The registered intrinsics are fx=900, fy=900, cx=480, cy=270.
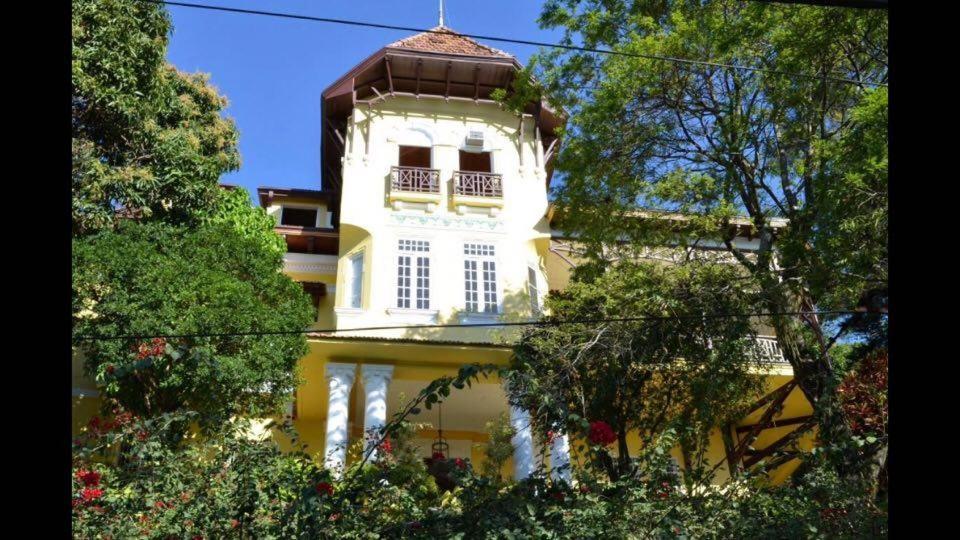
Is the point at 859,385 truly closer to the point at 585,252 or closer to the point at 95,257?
the point at 585,252

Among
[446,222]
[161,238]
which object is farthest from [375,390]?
[161,238]

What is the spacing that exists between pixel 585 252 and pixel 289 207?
8.91m

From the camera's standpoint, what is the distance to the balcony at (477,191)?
19.8m

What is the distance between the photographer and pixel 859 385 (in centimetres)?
1478

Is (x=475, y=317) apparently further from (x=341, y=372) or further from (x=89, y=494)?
(x=89, y=494)

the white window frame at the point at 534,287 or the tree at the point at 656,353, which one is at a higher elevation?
the white window frame at the point at 534,287

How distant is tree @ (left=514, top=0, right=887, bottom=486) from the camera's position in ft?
37.9

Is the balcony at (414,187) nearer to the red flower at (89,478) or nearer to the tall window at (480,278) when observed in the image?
the tall window at (480,278)

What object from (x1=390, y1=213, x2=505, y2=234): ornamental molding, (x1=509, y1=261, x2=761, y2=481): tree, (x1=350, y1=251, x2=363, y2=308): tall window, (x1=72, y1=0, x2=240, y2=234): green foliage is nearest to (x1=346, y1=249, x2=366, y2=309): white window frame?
(x1=350, y1=251, x2=363, y2=308): tall window

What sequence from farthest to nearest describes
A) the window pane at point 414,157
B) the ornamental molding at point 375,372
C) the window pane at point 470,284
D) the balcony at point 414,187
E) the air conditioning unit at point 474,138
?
the window pane at point 414,157
the air conditioning unit at point 474,138
the balcony at point 414,187
the window pane at point 470,284
the ornamental molding at point 375,372

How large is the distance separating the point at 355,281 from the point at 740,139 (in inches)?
351

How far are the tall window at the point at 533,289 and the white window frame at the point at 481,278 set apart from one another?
64 centimetres

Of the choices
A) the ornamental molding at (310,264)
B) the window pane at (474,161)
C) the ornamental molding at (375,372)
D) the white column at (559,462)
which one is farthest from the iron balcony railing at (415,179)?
the white column at (559,462)
